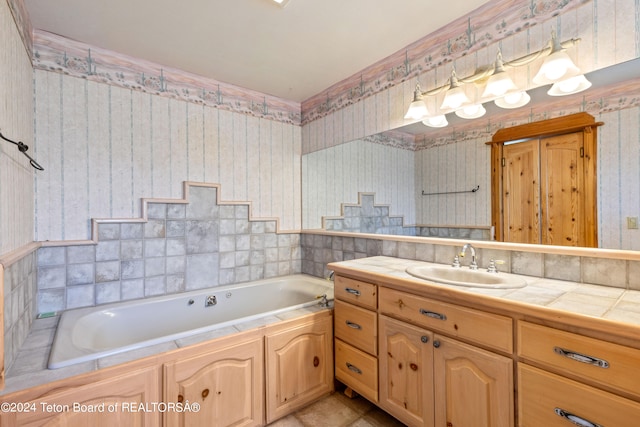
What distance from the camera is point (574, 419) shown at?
984 millimetres

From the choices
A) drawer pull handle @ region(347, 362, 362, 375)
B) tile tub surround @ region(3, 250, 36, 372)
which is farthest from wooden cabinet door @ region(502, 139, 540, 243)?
tile tub surround @ region(3, 250, 36, 372)

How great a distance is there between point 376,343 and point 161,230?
184cm

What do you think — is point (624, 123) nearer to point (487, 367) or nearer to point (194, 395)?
point (487, 367)

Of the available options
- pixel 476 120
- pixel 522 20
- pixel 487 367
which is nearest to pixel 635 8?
pixel 522 20

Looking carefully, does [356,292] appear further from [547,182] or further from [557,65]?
[557,65]

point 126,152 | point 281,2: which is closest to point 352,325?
point 281,2

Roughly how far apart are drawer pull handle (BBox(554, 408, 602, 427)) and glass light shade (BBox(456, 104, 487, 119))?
1.52 m

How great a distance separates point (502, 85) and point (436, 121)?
0.46m

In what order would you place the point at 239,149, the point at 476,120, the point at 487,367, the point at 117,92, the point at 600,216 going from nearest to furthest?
the point at 487,367 < the point at 600,216 < the point at 476,120 < the point at 117,92 < the point at 239,149

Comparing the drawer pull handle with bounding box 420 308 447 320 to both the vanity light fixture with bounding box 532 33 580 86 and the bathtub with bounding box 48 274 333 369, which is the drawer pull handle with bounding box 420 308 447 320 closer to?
the bathtub with bounding box 48 274 333 369

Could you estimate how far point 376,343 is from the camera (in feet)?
5.54

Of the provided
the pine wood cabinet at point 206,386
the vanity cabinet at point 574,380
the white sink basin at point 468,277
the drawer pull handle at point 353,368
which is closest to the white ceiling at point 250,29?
the white sink basin at point 468,277

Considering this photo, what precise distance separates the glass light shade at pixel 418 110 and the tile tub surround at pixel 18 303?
230 centimetres

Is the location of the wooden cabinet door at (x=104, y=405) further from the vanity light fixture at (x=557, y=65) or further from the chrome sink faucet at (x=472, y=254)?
the vanity light fixture at (x=557, y=65)
